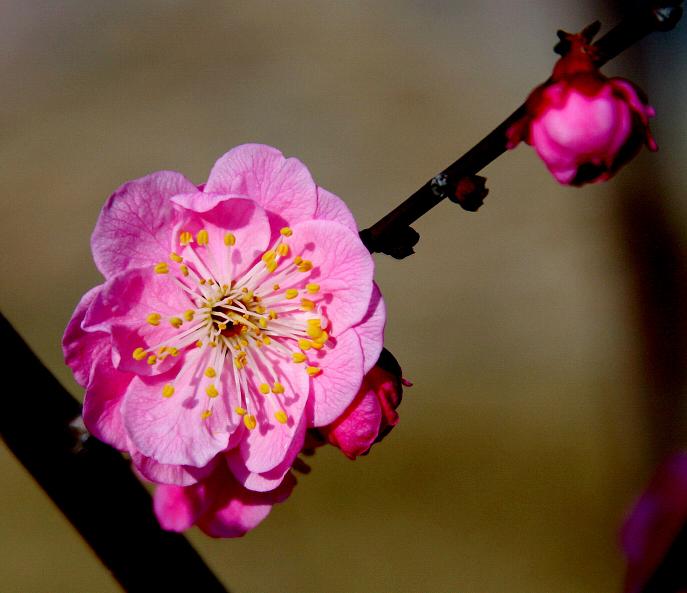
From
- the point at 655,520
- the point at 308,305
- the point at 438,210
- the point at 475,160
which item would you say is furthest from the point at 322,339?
the point at 438,210

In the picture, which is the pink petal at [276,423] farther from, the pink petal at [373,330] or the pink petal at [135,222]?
the pink petal at [135,222]

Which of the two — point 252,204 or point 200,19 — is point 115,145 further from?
point 252,204

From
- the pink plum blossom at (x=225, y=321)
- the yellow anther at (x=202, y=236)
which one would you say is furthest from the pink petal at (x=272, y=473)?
the yellow anther at (x=202, y=236)

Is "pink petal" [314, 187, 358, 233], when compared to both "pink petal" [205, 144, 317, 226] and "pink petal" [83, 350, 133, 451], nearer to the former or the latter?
"pink petal" [205, 144, 317, 226]

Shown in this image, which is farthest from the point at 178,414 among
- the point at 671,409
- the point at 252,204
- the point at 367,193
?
the point at 671,409

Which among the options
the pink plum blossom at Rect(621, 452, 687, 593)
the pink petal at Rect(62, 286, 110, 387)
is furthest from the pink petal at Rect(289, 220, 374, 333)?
the pink plum blossom at Rect(621, 452, 687, 593)

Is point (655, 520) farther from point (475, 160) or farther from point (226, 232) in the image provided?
point (226, 232)
